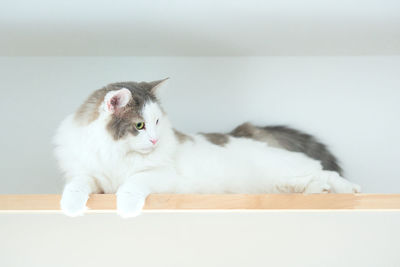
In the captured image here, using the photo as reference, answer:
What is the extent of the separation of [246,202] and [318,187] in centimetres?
32

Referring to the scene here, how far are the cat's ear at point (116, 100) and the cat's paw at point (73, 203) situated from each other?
0.25 meters

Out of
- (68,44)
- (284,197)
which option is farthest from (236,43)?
(284,197)

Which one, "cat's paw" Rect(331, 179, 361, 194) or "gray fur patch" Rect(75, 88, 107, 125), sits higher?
"gray fur patch" Rect(75, 88, 107, 125)

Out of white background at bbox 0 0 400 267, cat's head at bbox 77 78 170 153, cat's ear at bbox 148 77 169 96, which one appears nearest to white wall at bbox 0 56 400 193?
white background at bbox 0 0 400 267

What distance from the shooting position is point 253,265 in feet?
5.55

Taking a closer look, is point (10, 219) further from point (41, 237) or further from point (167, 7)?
point (167, 7)

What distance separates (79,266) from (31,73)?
76cm

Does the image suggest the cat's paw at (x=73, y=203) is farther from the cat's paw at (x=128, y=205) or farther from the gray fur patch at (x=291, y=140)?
the gray fur patch at (x=291, y=140)

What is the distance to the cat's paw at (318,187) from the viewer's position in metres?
1.29

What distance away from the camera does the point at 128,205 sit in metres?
1.07

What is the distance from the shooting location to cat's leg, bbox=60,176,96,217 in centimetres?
107

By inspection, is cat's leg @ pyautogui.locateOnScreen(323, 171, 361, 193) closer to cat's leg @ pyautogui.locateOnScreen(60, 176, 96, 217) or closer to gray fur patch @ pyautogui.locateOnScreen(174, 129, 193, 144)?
gray fur patch @ pyautogui.locateOnScreen(174, 129, 193, 144)

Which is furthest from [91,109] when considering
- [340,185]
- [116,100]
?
[340,185]

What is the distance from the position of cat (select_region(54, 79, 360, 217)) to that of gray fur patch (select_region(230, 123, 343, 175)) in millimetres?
48
